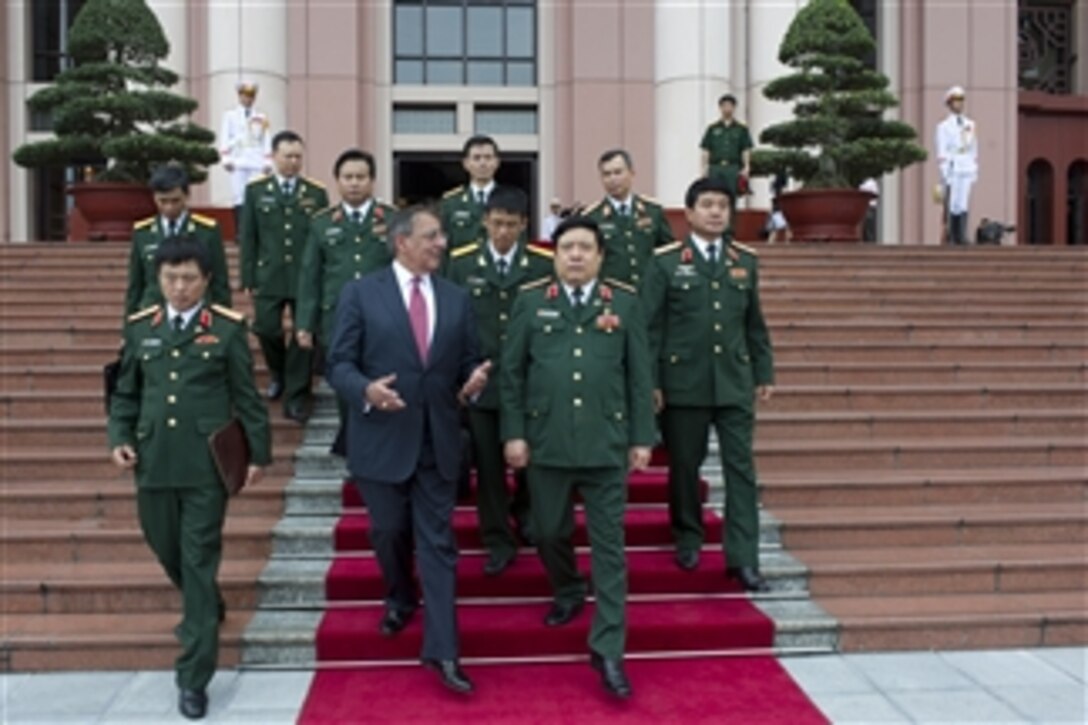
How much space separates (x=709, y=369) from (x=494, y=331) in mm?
1092

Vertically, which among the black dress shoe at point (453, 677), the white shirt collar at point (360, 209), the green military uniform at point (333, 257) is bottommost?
the black dress shoe at point (453, 677)

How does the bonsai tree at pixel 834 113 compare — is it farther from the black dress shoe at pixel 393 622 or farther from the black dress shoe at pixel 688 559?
the black dress shoe at pixel 393 622

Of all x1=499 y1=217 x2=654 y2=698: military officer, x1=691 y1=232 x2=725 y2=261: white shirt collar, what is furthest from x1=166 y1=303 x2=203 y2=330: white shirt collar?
x1=691 y1=232 x2=725 y2=261: white shirt collar

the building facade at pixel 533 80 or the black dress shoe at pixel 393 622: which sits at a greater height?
the building facade at pixel 533 80

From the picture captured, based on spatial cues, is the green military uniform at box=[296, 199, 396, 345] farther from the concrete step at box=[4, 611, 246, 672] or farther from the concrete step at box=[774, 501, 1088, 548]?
the concrete step at box=[774, 501, 1088, 548]

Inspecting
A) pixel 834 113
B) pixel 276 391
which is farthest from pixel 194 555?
pixel 834 113

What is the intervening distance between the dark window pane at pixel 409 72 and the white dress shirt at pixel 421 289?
47.1ft

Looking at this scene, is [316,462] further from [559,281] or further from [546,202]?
[546,202]

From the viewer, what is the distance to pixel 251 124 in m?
11.6

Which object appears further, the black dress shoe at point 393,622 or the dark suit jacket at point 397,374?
the black dress shoe at point 393,622

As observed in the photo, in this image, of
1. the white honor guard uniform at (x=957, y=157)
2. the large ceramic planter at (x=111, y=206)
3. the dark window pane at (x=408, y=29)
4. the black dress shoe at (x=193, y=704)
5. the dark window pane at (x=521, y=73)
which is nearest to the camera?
the black dress shoe at (x=193, y=704)

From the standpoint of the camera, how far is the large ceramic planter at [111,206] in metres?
10.6

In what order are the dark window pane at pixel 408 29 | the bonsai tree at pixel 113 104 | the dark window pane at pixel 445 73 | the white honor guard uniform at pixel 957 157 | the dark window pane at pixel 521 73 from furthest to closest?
1. the dark window pane at pixel 521 73
2. the dark window pane at pixel 445 73
3. the dark window pane at pixel 408 29
4. the white honor guard uniform at pixel 957 157
5. the bonsai tree at pixel 113 104

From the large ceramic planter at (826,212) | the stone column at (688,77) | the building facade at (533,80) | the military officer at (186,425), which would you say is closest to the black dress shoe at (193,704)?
the military officer at (186,425)
